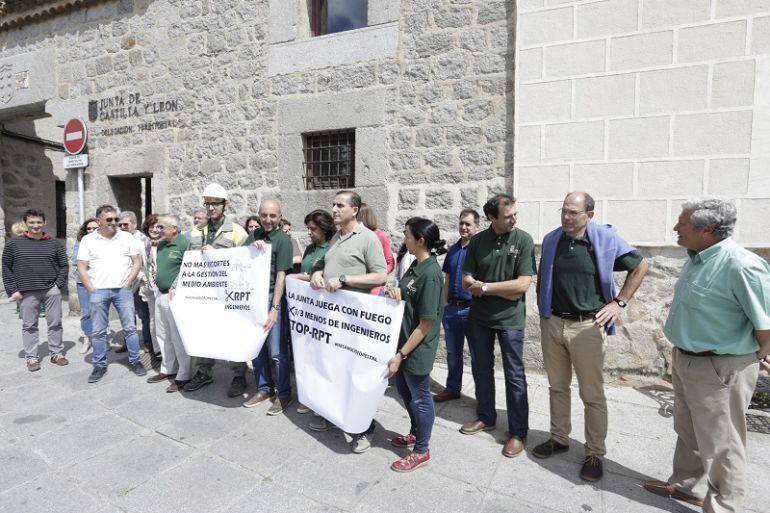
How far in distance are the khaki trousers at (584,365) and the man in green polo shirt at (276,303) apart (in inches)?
85.8

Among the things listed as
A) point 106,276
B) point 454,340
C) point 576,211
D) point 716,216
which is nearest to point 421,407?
point 454,340

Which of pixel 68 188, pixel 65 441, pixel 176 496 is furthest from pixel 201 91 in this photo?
pixel 176 496

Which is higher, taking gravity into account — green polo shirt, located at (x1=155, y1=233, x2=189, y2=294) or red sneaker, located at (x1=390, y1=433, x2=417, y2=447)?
green polo shirt, located at (x1=155, y1=233, x2=189, y2=294)

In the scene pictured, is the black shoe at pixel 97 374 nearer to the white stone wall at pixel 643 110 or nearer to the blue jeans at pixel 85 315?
the blue jeans at pixel 85 315

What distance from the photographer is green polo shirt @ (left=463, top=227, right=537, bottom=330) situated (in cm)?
297

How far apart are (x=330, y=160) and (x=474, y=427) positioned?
3.85m

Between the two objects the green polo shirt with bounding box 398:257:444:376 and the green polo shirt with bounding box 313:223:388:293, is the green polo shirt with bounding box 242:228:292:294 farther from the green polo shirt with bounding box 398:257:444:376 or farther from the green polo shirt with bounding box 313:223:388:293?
the green polo shirt with bounding box 398:257:444:376

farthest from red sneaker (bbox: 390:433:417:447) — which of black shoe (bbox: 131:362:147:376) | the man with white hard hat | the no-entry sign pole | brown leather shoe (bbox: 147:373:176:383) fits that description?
the no-entry sign pole

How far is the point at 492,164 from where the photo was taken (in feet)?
15.5

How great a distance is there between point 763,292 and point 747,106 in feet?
8.62

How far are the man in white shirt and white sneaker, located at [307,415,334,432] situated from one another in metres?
2.34

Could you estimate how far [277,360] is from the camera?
12.4ft

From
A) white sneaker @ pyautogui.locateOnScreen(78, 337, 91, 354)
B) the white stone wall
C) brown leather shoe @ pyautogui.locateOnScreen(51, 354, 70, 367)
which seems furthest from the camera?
white sneaker @ pyautogui.locateOnScreen(78, 337, 91, 354)

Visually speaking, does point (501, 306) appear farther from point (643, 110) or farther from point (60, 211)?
point (60, 211)
